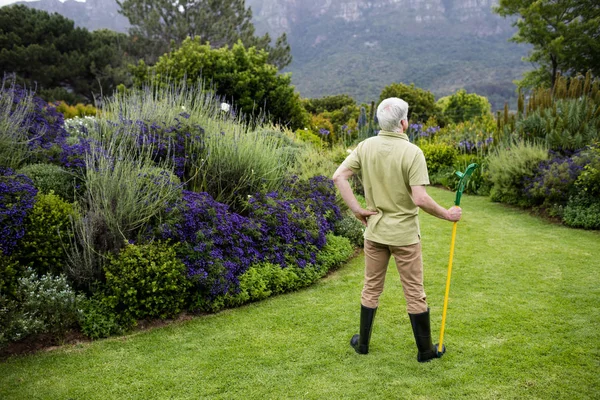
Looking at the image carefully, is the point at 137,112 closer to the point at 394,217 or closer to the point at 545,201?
the point at 394,217

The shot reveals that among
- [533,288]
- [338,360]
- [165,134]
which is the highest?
[165,134]

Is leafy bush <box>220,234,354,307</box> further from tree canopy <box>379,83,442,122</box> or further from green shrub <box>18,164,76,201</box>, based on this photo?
tree canopy <box>379,83,442,122</box>

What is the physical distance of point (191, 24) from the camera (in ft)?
101

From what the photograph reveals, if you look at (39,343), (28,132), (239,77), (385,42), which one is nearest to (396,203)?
(39,343)

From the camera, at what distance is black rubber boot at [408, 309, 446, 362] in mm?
3568

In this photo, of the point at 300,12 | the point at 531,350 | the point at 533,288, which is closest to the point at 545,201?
the point at 533,288

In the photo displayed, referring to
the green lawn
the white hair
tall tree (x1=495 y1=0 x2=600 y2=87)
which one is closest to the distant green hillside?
tall tree (x1=495 y1=0 x2=600 y2=87)

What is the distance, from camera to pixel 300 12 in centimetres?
10544

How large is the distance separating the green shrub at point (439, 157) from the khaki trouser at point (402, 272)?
9820mm

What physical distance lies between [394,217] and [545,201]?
634 cm

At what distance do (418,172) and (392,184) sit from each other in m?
0.21

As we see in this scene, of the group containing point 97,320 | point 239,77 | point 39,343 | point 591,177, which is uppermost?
point 239,77

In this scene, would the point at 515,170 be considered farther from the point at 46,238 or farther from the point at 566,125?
the point at 46,238

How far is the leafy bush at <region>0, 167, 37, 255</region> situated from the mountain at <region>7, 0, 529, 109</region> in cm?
4222
